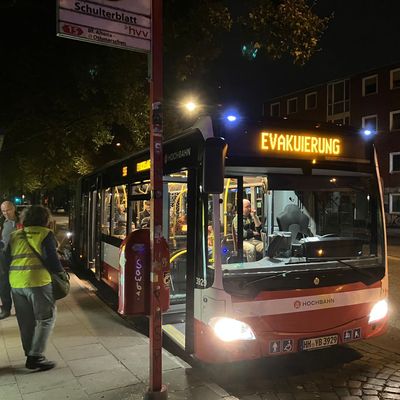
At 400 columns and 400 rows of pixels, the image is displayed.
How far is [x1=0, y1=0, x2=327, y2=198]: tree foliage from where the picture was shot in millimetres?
7578

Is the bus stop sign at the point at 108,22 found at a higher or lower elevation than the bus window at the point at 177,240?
higher

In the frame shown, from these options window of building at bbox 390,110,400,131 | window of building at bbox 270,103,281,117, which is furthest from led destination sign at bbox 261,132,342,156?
window of building at bbox 270,103,281,117

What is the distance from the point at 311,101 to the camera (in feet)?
139

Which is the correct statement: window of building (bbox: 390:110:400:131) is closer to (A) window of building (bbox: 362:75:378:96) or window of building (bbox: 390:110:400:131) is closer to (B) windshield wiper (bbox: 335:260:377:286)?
(A) window of building (bbox: 362:75:378:96)

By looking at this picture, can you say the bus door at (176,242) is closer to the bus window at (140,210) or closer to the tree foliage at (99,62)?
the bus window at (140,210)

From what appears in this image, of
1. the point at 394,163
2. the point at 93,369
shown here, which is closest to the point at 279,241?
the point at 93,369

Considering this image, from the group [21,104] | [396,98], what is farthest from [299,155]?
[396,98]

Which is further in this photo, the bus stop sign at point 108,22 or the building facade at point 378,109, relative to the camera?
the building facade at point 378,109

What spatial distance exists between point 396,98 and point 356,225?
32700mm

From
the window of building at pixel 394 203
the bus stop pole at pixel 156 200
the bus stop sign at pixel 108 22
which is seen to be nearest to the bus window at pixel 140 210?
the bus stop pole at pixel 156 200

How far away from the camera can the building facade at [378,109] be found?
115 feet

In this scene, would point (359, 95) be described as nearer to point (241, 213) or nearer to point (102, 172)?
point (102, 172)

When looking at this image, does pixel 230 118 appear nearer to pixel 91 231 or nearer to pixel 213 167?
pixel 213 167

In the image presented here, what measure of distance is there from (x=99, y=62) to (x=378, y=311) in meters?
6.66
